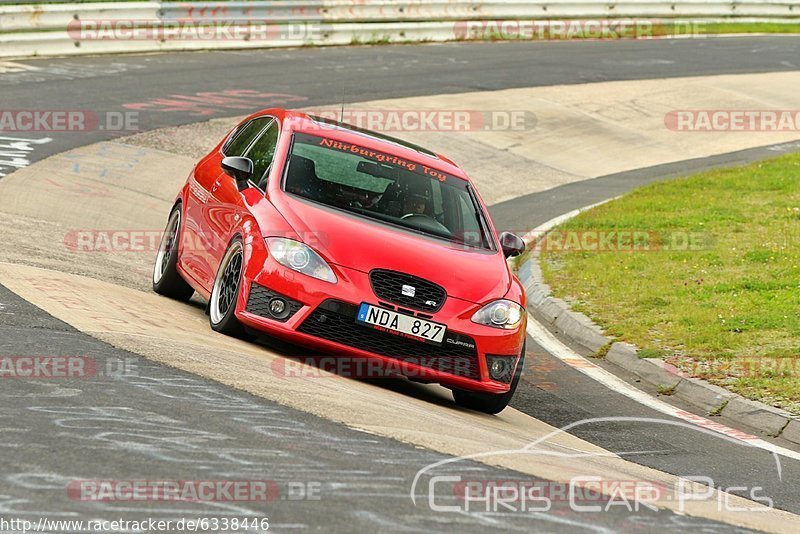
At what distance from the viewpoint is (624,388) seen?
10820mm

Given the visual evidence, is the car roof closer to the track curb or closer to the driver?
the driver

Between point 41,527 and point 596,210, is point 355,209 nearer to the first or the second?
point 41,527

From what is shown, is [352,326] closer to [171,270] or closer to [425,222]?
[425,222]

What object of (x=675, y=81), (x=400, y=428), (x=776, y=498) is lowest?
(x=675, y=81)

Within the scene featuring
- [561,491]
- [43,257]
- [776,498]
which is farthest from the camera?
[43,257]

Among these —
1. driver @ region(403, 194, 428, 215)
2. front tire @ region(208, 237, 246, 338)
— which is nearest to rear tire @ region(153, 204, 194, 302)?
front tire @ region(208, 237, 246, 338)

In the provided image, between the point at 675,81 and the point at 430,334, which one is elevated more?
the point at 430,334

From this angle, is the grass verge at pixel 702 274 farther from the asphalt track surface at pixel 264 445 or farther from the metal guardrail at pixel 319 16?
the metal guardrail at pixel 319 16

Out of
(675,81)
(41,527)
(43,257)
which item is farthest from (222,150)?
(675,81)

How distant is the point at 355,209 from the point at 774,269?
607 cm

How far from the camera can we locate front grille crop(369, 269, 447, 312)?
340 inches

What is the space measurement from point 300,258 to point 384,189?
1.50m

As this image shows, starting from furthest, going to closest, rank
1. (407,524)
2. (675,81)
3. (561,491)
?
(675,81), (561,491), (407,524)

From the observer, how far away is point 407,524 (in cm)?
529
